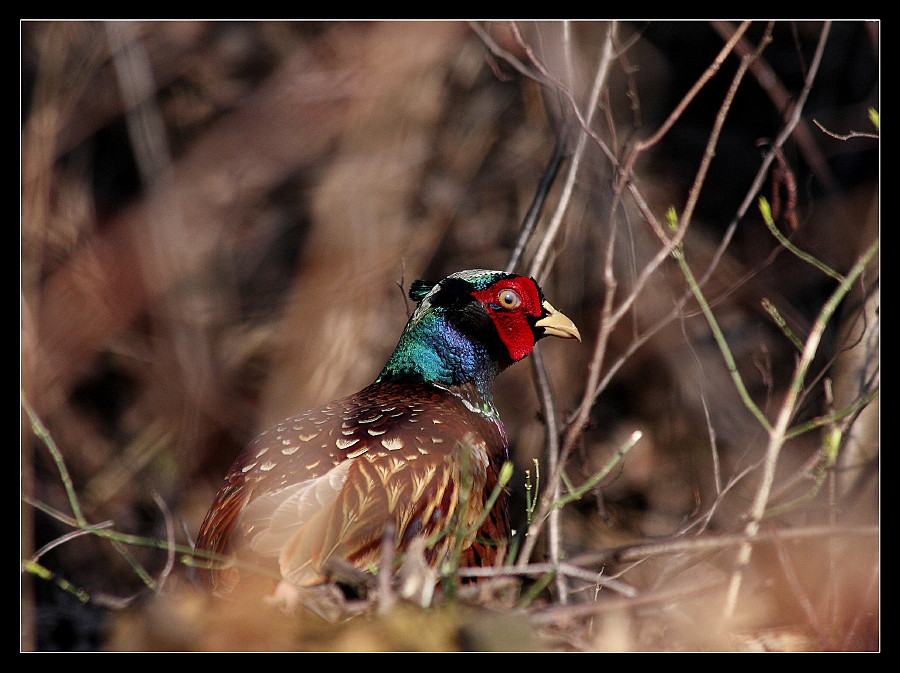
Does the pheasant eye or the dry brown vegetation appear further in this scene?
the pheasant eye

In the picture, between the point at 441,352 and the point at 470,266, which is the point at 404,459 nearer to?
the point at 441,352

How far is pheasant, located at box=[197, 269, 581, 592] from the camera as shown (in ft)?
7.42

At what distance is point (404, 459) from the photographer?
2.52 m

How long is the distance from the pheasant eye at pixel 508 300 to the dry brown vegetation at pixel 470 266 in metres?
0.27

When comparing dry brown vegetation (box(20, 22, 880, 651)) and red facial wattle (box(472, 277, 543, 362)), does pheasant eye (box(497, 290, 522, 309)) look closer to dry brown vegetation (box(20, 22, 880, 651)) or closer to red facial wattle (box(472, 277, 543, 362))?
red facial wattle (box(472, 277, 543, 362))

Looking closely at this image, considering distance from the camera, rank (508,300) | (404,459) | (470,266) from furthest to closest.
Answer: (470,266) → (508,300) → (404,459)

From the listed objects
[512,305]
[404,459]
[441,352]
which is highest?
[512,305]

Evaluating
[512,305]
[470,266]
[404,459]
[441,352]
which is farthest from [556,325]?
[470,266]

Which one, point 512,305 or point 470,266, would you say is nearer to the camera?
point 512,305

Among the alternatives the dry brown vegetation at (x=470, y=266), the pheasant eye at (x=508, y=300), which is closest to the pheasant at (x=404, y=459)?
the pheasant eye at (x=508, y=300)

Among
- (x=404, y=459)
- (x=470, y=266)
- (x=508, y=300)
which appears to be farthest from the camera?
(x=470, y=266)

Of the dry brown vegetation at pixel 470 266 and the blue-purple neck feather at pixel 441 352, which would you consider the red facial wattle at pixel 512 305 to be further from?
the dry brown vegetation at pixel 470 266

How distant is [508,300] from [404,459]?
872 millimetres

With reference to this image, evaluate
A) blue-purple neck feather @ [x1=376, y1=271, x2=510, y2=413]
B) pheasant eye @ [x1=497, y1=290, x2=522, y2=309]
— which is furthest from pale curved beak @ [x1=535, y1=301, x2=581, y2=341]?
blue-purple neck feather @ [x1=376, y1=271, x2=510, y2=413]
